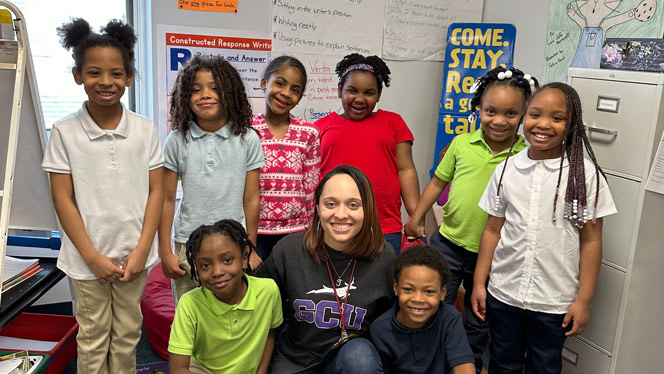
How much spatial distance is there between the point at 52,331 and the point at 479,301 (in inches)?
67.9

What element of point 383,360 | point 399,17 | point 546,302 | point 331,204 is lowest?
point 383,360

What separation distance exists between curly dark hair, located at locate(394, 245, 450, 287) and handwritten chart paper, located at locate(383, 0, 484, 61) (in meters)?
2.06

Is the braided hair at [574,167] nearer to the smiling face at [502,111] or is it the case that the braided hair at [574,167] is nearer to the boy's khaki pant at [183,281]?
the smiling face at [502,111]

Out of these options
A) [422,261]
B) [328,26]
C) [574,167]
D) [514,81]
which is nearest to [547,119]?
[574,167]

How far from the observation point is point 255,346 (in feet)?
5.68

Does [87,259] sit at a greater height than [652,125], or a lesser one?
lesser

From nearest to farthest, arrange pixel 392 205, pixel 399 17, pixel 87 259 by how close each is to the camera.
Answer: pixel 87 259, pixel 392 205, pixel 399 17

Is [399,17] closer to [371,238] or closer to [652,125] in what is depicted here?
[652,125]

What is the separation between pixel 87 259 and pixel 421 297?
107 cm

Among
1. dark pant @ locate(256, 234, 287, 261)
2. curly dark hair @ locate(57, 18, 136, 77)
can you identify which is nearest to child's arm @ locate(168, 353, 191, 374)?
dark pant @ locate(256, 234, 287, 261)

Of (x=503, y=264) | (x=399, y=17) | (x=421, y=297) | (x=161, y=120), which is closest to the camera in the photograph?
(x=421, y=297)

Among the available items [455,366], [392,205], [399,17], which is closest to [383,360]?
[455,366]

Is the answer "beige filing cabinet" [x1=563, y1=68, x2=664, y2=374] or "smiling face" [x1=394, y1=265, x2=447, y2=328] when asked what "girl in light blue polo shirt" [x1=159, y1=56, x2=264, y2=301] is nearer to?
"smiling face" [x1=394, y1=265, x2=447, y2=328]

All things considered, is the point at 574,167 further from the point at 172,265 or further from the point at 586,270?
the point at 172,265
